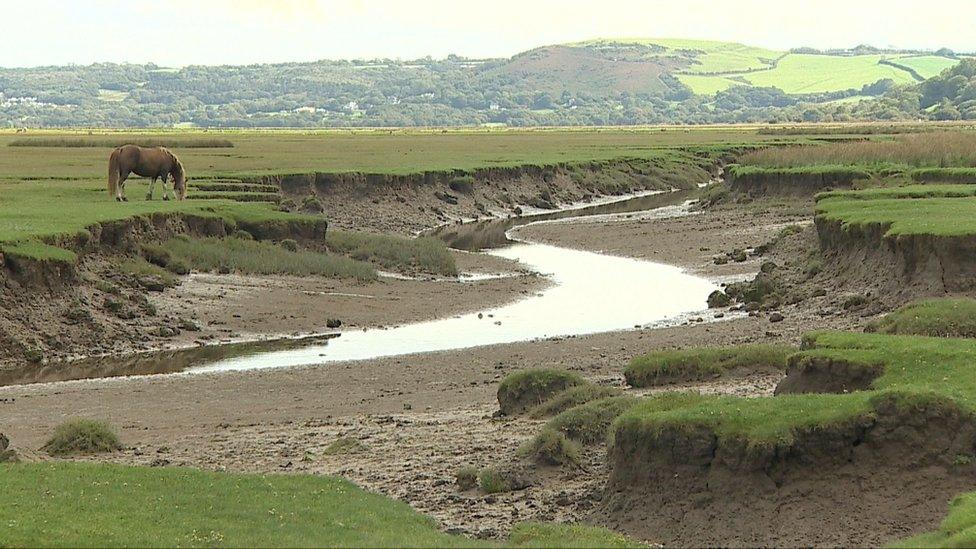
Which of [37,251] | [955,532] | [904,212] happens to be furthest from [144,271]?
[955,532]

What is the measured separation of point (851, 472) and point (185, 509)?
7085 millimetres

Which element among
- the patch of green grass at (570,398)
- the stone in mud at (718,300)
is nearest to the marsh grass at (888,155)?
the stone in mud at (718,300)

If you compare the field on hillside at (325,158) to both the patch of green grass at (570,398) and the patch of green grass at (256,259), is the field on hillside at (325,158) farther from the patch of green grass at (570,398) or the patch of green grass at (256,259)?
the patch of green grass at (570,398)

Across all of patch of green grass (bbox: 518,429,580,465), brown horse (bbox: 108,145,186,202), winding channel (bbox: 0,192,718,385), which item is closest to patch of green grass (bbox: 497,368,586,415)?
patch of green grass (bbox: 518,429,580,465)

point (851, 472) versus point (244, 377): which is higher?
point (851, 472)

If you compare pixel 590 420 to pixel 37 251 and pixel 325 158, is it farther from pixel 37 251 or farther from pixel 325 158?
pixel 325 158

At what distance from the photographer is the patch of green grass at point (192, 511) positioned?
500 inches

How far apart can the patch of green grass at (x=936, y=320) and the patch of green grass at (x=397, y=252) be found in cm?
2141

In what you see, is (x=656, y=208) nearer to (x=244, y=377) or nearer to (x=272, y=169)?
(x=272, y=169)

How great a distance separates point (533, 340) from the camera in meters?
29.9

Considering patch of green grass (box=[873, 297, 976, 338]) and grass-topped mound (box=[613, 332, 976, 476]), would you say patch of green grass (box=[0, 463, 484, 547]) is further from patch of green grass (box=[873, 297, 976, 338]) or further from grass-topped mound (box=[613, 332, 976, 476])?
patch of green grass (box=[873, 297, 976, 338])

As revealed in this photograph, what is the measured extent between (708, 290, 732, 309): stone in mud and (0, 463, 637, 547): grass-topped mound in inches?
773

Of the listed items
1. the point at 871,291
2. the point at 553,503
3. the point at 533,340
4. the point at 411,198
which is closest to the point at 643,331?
the point at 533,340

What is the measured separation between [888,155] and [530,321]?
1371 inches
